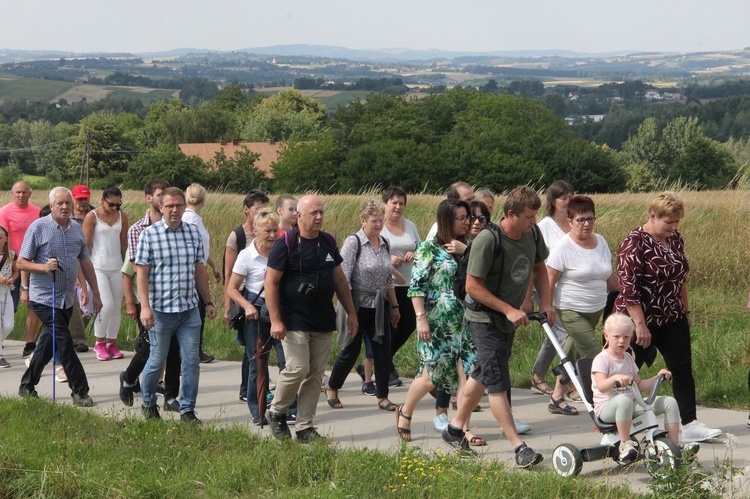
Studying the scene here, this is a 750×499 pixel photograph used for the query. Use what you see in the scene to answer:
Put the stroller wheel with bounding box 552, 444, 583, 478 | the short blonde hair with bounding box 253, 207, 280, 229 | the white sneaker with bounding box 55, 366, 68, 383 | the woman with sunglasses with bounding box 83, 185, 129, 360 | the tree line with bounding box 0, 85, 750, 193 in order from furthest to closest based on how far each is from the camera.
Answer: the tree line with bounding box 0, 85, 750, 193 < the woman with sunglasses with bounding box 83, 185, 129, 360 < the white sneaker with bounding box 55, 366, 68, 383 < the short blonde hair with bounding box 253, 207, 280, 229 < the stroller wheel with bounding box 552, 444, 583, 478

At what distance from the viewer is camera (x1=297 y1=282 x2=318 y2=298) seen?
6.67m

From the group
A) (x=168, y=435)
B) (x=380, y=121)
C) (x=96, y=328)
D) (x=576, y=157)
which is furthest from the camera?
(x=380, y=121)

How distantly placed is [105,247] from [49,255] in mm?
1611

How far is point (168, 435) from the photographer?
708 cm

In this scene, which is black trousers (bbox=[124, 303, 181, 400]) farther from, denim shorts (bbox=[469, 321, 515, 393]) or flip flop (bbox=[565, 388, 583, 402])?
flip flop (bbox=[565, 388, 583, 402])

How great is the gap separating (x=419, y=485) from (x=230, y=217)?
38.3ft

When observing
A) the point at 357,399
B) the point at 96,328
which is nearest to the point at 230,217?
the point at 96,328

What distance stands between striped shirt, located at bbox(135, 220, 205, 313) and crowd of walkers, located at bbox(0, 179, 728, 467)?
0.01 m

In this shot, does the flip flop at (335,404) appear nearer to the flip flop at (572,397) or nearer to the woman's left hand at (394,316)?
the woman's left hand at (394,316)

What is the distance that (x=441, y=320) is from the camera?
22.9 feet

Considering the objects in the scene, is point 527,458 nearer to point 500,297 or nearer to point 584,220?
point 500,297

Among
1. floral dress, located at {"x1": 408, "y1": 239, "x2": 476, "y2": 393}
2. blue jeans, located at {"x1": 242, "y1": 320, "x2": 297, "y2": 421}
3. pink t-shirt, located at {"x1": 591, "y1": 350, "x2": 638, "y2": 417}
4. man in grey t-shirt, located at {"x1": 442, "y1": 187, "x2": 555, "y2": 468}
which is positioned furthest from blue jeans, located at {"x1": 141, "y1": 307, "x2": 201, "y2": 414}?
pink t-shirt, located at {"x1": 591, "y1": 350, "x2": 638, "y2": 417}

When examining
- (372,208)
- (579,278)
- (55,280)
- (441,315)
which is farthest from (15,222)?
(579,278)

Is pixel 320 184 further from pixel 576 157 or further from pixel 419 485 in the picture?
pixel 419 485
